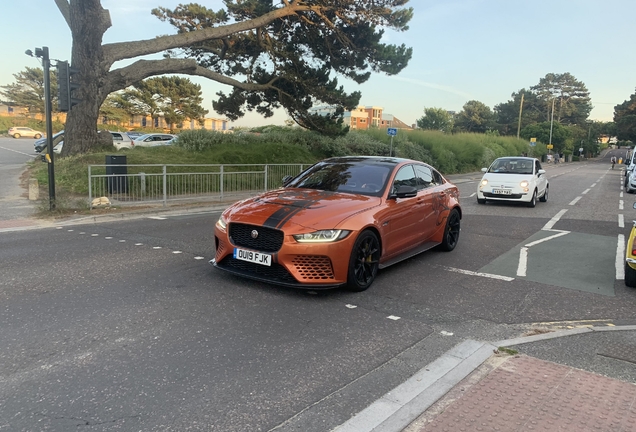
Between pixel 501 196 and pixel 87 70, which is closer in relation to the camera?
pixel 501 196

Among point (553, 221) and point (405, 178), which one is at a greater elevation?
point (405, 178)

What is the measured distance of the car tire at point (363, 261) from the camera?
5.33 m

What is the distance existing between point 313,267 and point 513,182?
11698mm

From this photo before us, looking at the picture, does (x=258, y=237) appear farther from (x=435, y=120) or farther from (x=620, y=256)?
(x=435, y=120)

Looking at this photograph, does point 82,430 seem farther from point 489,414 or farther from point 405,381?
point 489,414

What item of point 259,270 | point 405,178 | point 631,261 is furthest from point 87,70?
point 631,261

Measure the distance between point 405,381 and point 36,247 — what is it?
6757mm


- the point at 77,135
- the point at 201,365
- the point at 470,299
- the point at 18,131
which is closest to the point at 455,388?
the point at 201,365

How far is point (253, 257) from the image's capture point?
17.2 ft

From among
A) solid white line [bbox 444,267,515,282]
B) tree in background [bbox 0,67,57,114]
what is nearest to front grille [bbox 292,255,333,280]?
solid white line [bbox 444,267,515,282]

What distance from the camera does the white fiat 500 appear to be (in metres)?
14.7

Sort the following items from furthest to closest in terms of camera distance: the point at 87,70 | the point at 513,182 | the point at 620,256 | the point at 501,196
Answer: the point at 87,70, the point at 501,196, the point at 513,182, the point at 620,256

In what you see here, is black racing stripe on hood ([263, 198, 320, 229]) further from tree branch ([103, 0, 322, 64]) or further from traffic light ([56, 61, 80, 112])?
tree branch ([103, 0, 322, 64])

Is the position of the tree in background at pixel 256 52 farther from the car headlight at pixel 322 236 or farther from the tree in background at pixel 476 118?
the tree in background at pixel 476 118
